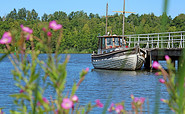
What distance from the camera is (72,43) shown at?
116438 millimetres

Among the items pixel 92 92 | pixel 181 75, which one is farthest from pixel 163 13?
pixel 92 92

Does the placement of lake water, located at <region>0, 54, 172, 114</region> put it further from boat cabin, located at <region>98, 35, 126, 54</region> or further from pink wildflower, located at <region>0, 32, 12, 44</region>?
boat cabin, located at <region>98, 35, 126, 54</region>

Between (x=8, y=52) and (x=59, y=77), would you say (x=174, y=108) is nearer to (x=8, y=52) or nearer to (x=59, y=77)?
(x=59, y=77)

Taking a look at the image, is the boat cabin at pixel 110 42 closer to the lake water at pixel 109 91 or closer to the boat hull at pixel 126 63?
the boat hull at pixel 126 63

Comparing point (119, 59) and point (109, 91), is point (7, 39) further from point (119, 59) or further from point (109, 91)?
point (119, 59)

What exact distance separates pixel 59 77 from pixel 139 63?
80.4 ft

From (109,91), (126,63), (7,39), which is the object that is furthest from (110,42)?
(7,39)

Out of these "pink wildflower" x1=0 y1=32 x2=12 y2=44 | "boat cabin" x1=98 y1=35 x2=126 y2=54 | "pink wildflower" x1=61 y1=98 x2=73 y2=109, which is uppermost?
"pink wildflower" x1=0 y1=32 x2=12 y2=44

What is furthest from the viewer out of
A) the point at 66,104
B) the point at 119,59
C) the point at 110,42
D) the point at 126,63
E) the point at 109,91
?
the point at 110,42

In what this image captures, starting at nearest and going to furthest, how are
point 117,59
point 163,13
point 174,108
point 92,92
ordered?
point 163,13 < point 174,108 < point 92,92 < point 117,59

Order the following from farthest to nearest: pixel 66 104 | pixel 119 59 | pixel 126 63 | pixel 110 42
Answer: pixel 110 42
pixel 126 63
pixel 119 59
pixel 66 104

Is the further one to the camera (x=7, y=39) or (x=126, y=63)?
(x=126, y=63)

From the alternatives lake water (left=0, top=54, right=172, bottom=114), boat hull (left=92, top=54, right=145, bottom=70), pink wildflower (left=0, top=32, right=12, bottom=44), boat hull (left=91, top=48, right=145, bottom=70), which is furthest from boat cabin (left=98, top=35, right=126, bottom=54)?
pink wildflower (left=0, top=32, right=12, bottom=44)

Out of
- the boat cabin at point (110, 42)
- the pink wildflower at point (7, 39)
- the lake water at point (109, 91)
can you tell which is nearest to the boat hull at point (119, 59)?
the boat cabin at point (110, 42)
